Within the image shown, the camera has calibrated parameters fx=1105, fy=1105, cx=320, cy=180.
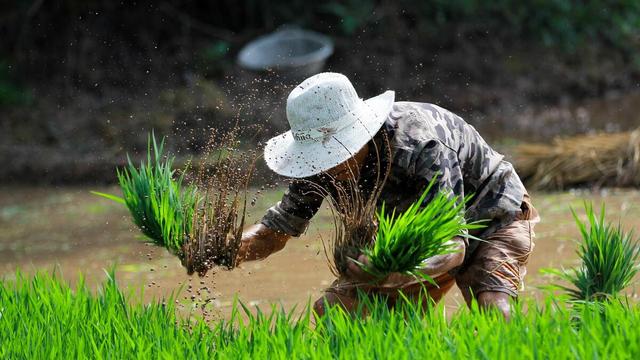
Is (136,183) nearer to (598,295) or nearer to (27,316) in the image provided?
(27,316)

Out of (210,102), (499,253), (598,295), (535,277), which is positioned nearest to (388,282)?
(499,253)

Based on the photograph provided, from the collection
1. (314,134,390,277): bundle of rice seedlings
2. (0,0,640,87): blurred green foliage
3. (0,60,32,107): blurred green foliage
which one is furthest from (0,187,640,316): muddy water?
(0,0,640,87): blurred green foliage

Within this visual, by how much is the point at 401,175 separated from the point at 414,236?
370 mm

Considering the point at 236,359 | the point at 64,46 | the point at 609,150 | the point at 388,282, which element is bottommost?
the point at 236,359

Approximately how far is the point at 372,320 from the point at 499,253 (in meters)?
0.61

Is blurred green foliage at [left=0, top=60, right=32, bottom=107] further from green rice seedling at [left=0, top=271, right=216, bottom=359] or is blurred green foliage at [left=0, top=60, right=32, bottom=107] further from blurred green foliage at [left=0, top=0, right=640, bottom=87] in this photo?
green rice seedling at [left=0, top=271, right=216, bottom=359]

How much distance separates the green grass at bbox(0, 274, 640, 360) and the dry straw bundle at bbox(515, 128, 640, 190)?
14.4 feet

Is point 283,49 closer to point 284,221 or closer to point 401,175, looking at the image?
point 284,221

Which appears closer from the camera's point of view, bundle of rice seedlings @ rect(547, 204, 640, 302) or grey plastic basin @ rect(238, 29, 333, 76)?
bundle of rice seedlings @ rect(547, 204, 640, 302)

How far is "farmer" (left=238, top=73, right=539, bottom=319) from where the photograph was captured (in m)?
3.35

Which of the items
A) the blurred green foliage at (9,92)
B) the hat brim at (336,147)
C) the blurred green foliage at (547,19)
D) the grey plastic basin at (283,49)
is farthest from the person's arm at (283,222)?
the blurred green foliage at (547,19)

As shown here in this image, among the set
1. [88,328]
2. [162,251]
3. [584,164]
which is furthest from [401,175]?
[584,164]

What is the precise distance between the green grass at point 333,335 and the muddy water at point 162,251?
2.13 ft

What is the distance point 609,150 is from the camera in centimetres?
783
